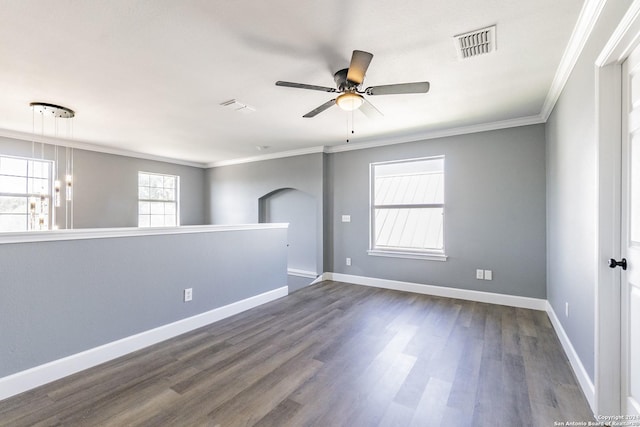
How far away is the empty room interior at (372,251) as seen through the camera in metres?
1.68

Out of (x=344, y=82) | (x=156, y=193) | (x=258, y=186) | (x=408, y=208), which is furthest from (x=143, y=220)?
(x=344, y=82)

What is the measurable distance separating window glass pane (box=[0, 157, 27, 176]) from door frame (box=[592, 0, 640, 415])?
693cm

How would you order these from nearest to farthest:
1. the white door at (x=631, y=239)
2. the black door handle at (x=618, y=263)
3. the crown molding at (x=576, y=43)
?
1. the white door at (x=631, y=239)
2. the black door handle at (x=618, y=263)
3. the crown molding at (x=576, y=43)

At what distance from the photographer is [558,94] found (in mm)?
A: 2729

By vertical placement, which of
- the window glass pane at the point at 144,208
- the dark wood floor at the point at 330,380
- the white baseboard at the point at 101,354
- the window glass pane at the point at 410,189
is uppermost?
the window glass pane at the point at 410,189

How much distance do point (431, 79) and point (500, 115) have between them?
1560mm

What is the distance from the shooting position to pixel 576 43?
6.53 feet

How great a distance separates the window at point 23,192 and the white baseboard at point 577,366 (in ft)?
21.0

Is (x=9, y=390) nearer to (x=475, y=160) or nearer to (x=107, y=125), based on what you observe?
(x=107, y=125)

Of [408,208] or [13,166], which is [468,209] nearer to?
[408,208]

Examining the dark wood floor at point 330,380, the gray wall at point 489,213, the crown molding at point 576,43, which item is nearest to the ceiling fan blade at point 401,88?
the crown molding at point 576,43

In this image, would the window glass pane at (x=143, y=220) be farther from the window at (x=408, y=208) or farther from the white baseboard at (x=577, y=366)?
the white baseboard at (x=577, y=366)

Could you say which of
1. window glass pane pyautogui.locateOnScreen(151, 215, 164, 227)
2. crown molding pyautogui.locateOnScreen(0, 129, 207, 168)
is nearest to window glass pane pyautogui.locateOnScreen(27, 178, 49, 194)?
crown molding pyautogui.locateOnScreen(0, 129, 207, 168)

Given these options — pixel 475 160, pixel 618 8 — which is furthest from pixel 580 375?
pixel 475 160
